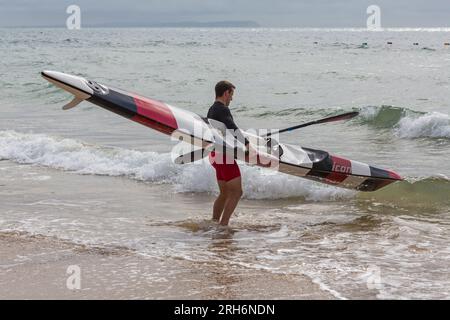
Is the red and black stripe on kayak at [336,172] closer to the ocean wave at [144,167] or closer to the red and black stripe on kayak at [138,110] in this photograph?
the ocean wave at [144,167]

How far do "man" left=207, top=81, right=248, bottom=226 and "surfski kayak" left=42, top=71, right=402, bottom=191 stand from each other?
0.20 meters

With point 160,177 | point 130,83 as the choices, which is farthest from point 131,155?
point 130,83

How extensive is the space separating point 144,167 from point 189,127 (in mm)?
3837

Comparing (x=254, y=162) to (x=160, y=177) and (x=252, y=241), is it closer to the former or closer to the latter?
(x=252, y=241)

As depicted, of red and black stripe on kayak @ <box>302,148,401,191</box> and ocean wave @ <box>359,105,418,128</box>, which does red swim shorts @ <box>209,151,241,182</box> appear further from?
ocean wave @ <box>359,105,418,128</box>

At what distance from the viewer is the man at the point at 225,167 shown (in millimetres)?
6539

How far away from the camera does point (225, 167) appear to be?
677 centimetres

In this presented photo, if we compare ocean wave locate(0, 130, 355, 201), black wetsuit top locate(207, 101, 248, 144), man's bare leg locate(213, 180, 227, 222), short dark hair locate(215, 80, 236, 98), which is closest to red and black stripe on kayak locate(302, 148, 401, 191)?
ocean wave locate(0, 130, 355, 201)

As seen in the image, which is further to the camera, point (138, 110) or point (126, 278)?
point (138, 110)

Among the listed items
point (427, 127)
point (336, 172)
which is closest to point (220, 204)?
point (336, 172)

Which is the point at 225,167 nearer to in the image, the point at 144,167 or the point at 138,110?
the point at 138,110

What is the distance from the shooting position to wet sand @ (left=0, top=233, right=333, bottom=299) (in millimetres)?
4781

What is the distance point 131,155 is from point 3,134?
3955 mm

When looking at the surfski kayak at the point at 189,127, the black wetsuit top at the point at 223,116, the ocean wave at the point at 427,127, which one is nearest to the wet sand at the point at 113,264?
the surfski kayak at the point at 189,127
